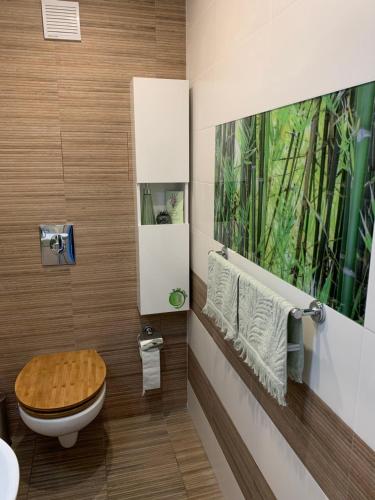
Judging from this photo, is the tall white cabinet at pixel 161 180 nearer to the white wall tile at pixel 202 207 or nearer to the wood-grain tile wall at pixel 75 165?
the white wall tile at pixel 202 207

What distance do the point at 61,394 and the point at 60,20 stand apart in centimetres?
170

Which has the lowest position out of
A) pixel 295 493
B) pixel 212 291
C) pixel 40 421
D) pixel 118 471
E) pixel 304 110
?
pixel 118 471

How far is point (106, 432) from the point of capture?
2.10 meters

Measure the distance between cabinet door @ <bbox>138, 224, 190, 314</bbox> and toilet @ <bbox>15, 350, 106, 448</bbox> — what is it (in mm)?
415

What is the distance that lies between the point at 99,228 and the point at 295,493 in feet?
4.72

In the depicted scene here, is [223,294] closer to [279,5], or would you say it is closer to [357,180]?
[357,180]

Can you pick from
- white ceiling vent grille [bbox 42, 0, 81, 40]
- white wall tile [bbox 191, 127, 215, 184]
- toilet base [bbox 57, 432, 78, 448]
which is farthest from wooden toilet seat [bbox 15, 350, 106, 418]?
white ceiling vent grille [bbox 42, 0, 81, 40]

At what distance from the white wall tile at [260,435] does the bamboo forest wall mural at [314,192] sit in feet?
1.67

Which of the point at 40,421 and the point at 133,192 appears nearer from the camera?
the point at 40,421

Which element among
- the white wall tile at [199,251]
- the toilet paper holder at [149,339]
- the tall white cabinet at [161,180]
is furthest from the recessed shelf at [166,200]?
the toilet paper holder at [149,339]

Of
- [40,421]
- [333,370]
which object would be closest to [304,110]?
[333,370]

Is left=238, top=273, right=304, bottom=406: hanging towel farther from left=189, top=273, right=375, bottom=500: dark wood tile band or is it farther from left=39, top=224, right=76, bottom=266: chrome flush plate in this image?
left=39, top=224, right=76, bottom=266: chrome flush plate

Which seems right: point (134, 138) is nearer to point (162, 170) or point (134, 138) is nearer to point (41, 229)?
point (162, 170)

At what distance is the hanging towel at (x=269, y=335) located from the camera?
3.04 ft
